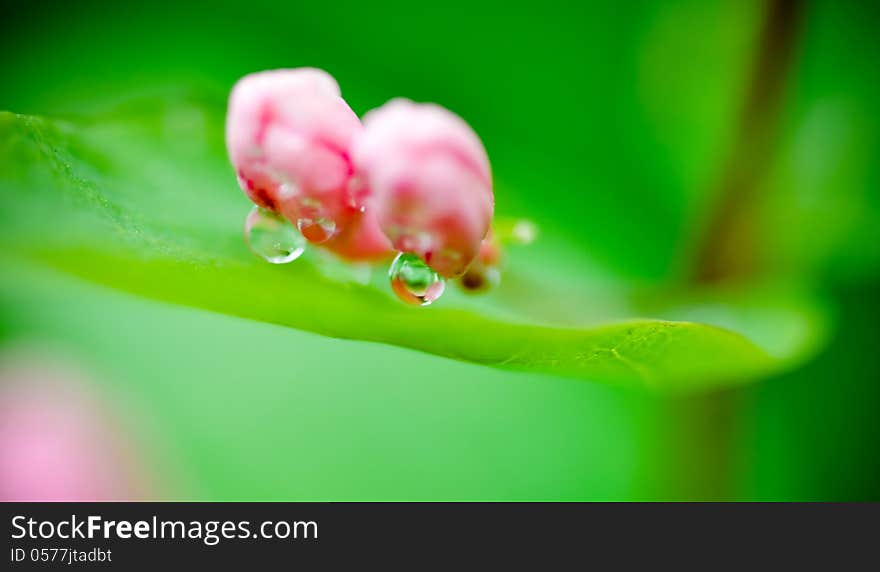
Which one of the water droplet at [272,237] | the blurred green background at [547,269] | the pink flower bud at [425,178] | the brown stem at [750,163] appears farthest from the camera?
the blurred green background at [547,269]

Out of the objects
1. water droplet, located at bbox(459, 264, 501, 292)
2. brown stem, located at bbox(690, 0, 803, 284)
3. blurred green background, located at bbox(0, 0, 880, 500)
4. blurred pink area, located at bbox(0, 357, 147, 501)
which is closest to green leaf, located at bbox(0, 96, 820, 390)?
water droplet, located at bbox(459, 264, 501, 292)

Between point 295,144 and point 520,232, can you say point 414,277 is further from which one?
point 520,232

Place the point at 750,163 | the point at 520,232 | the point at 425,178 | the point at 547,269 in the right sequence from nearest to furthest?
the point at 425,178
the point at 520,232
the point at 750,163
the point at 547,269

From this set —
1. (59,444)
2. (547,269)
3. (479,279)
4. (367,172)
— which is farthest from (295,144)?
(59,444)

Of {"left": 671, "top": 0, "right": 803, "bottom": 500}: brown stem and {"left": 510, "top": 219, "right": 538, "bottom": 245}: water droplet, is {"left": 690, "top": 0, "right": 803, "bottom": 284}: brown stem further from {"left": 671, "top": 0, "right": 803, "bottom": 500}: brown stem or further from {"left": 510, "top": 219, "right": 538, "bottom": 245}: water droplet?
{"left": 510, "top": 219, "right": 538, "bottom": 245}: water droplet

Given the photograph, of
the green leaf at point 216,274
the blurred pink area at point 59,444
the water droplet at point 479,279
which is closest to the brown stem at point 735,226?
the green leaf at point 216,274

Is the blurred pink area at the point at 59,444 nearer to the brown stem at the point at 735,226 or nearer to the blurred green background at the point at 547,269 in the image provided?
the blurred green background at the point at 547,269
